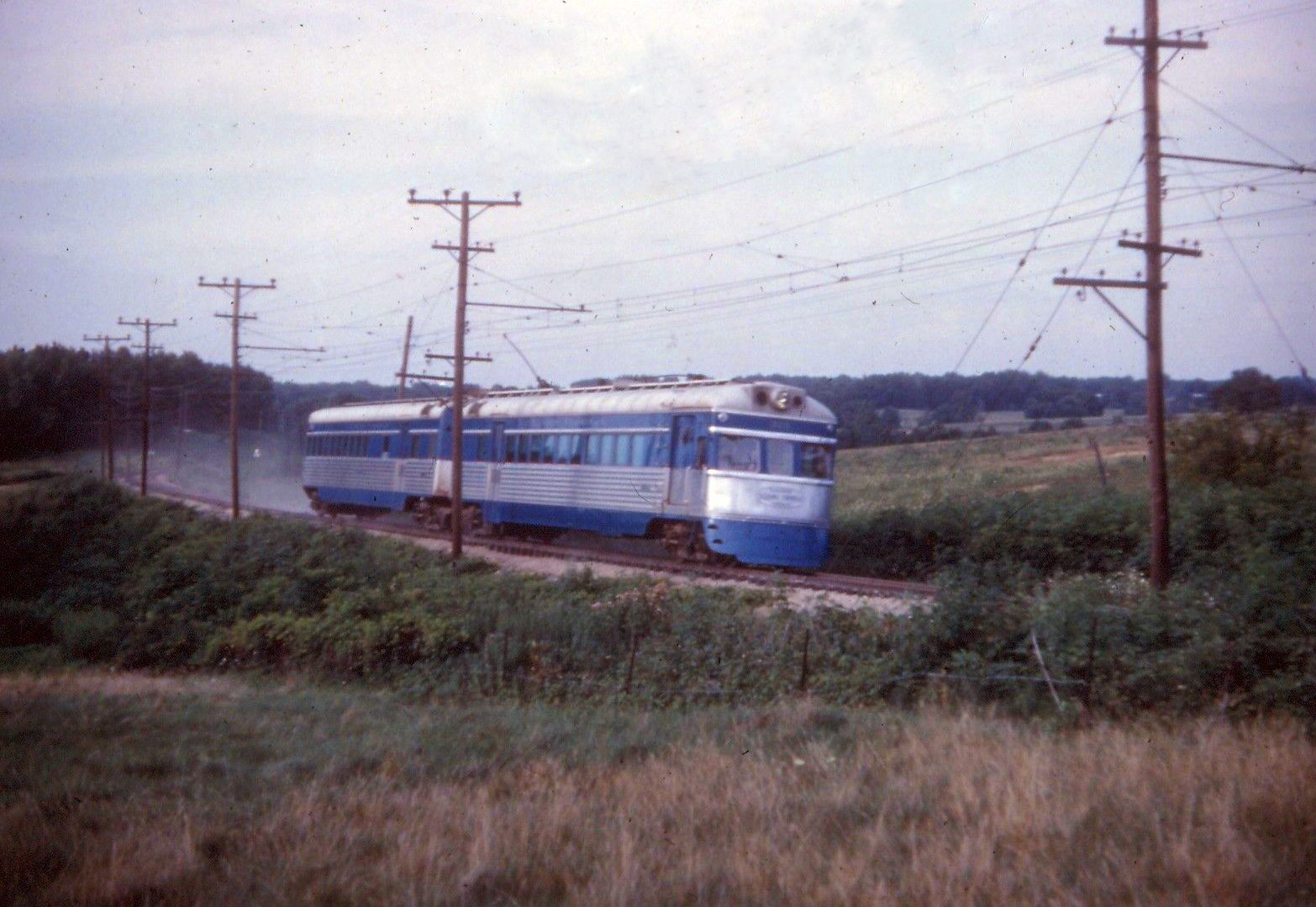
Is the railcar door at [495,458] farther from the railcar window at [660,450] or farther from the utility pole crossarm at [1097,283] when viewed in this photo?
the utility pole crossarm at [1097,283]

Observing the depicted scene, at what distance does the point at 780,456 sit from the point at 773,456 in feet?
0.53

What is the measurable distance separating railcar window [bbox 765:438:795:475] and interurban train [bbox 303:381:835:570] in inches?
0.9

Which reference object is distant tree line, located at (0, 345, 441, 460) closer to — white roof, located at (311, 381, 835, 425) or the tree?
white roof, located at (311, 381, 835, 425)

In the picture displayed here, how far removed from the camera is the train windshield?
21906 mm

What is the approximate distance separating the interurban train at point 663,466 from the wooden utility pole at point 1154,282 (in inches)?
266

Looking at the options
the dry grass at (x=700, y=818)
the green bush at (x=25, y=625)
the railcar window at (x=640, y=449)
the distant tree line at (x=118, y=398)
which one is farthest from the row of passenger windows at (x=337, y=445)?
the dry grass at (x=700, y=818)

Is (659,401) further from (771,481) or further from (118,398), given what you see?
(118,398)

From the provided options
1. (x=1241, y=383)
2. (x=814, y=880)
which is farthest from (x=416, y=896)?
(x=1241, y=383)

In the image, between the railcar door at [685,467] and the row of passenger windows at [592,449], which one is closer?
the railcar door at [685,467]

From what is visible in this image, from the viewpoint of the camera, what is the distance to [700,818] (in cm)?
800

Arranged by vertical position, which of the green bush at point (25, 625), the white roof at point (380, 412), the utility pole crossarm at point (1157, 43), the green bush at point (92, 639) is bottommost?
the green bush at point (25, 625)

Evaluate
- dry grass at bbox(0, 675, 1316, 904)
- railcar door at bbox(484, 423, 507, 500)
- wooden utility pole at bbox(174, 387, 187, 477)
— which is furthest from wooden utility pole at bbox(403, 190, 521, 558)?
wooden utility pole at bbox(174, 387, 187, 477)

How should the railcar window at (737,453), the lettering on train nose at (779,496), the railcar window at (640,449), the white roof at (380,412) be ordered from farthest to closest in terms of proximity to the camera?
the white roof at (380,412) < the railcar window at (640,449) < the lettering on train nose at (779,496) < the railcar window at (737,453)

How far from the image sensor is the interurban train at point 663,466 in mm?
22016
